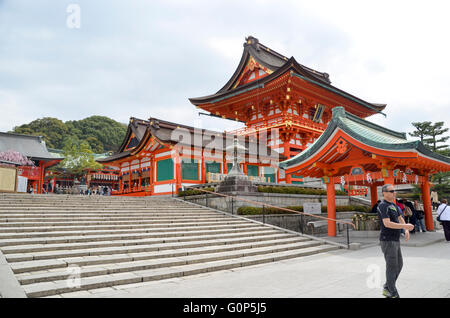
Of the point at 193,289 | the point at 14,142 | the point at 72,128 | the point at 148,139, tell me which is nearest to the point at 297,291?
the point at 193,289

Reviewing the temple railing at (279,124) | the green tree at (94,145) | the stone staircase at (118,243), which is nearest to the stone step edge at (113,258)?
the stone staircase at (118,243)

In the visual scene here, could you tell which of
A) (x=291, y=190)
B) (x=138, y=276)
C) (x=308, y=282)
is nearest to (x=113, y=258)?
(x=138, y=276)

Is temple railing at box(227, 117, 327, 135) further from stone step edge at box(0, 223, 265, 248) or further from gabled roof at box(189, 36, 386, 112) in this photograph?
stone step edge at box(0, 223, 265, 248)

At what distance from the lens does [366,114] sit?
32.6m

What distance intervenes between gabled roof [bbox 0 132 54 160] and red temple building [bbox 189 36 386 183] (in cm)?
1437

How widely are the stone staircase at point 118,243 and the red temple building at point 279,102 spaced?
44.1 ft

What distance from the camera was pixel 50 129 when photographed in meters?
60.8

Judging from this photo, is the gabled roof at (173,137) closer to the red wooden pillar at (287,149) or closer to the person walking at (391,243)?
the red wooden pillar at (287,149)

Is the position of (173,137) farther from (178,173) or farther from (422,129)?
(422,129)

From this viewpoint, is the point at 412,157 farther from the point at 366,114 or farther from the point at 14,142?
the point at 14,142

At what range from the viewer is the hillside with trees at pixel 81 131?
5896cm

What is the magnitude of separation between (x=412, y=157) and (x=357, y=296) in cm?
739

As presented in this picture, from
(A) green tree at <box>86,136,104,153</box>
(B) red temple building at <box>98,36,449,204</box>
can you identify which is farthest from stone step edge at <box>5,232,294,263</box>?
(A) green tree at <box>86,136,104,153</box>

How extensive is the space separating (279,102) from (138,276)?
22067mm
